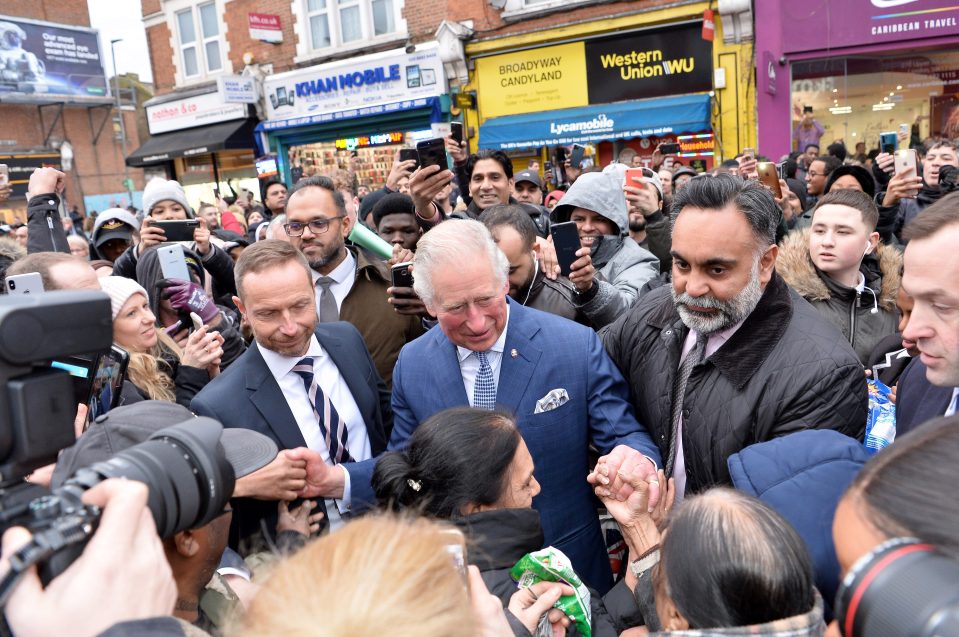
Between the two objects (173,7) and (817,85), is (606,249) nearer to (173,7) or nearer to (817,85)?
(817,85)

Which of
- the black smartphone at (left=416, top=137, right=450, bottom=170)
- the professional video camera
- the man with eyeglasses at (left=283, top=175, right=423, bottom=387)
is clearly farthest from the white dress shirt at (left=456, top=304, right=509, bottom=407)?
the black smartphone at (left=416, top=137, right=450, bottom=170)

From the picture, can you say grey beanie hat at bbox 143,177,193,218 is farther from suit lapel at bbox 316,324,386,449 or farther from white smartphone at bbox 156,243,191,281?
suit lapel at bbox 316,324,386,449

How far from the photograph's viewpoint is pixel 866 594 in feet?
3.00

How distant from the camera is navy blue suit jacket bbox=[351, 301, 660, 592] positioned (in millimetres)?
2520


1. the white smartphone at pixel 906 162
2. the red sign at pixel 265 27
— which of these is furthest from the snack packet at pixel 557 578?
the red sign at pixel 265 27

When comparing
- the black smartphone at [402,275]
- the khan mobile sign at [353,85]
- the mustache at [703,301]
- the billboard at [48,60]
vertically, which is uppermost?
the billboard at [48,60]

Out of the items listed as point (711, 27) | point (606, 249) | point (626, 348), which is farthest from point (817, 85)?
point (626, 348)

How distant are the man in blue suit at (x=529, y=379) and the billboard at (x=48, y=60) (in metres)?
32.3

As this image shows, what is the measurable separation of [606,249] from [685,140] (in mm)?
9523

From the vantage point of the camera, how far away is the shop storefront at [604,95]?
1254 centimetres

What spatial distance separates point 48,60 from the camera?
1147 inches

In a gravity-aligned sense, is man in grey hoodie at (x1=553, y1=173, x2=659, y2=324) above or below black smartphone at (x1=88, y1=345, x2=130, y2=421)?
above

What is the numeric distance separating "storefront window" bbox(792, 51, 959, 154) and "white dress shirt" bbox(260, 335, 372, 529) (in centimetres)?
1176

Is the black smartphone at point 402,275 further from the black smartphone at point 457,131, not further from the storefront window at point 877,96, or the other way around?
the storefront window at point 877,96
